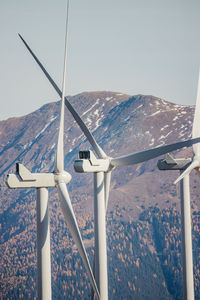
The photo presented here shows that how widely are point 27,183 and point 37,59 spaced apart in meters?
9.40

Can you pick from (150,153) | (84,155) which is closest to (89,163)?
(84,155)

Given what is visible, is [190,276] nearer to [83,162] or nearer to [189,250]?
[189,250]

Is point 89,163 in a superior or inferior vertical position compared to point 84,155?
inferior

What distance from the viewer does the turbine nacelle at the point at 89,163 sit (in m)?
32.2

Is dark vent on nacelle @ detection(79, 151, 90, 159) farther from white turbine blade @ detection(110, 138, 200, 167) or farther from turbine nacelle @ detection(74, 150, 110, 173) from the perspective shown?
white turbine blade @ detection(110, 138, 200, 167)

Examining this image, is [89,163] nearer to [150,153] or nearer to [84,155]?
[84,155]

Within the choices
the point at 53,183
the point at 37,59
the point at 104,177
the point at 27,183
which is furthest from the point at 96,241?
the point at 37,59

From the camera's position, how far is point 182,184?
4234 cm

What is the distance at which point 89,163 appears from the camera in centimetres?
3350

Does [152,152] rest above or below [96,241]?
above

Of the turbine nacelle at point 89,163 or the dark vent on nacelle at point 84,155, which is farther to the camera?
the dark vent on nacelle at point 84,155

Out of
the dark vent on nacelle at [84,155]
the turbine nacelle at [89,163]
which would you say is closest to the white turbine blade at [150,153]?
the turbine nacelle at [89,163]

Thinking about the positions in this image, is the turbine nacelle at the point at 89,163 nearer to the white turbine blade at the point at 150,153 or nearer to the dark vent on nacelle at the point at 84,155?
the dark vent on nacelle at the point at 84,155

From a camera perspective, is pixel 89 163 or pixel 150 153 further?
pixel 150 153
